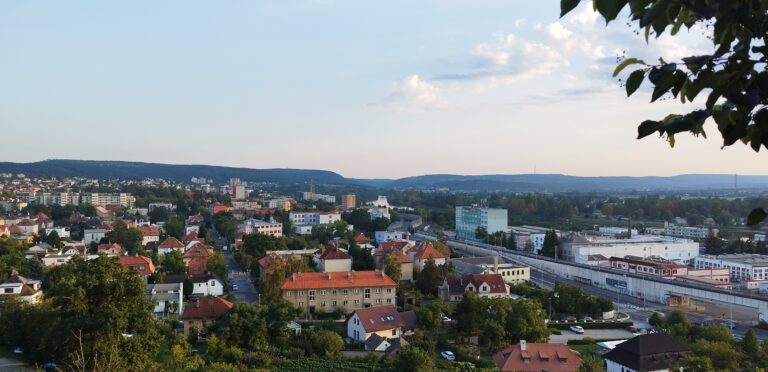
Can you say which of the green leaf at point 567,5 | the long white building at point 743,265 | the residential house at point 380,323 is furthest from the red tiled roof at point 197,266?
the green leaf at point 567,5

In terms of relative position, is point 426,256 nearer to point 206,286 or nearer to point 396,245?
point 396,245

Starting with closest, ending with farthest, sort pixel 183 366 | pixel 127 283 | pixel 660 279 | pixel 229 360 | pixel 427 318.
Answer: pixel 127 283, pixel 183 366, pixel 229 360, pixel 427 318, pixel 660 279

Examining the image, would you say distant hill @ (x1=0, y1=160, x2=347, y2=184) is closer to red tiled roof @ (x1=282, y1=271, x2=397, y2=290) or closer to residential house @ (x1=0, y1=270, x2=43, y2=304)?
residential house @ (x1=0, y1=270, x2=43, y2=304)

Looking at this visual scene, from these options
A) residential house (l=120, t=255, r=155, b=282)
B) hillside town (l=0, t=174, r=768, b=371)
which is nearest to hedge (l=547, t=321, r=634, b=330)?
hillside town (l=0, t=174, r=768, b=371)

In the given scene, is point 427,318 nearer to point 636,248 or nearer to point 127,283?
point 127,283

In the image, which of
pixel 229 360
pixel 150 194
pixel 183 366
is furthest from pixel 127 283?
pixel 150 194

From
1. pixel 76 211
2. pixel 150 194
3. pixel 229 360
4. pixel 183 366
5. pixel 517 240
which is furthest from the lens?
pixel 150 194
